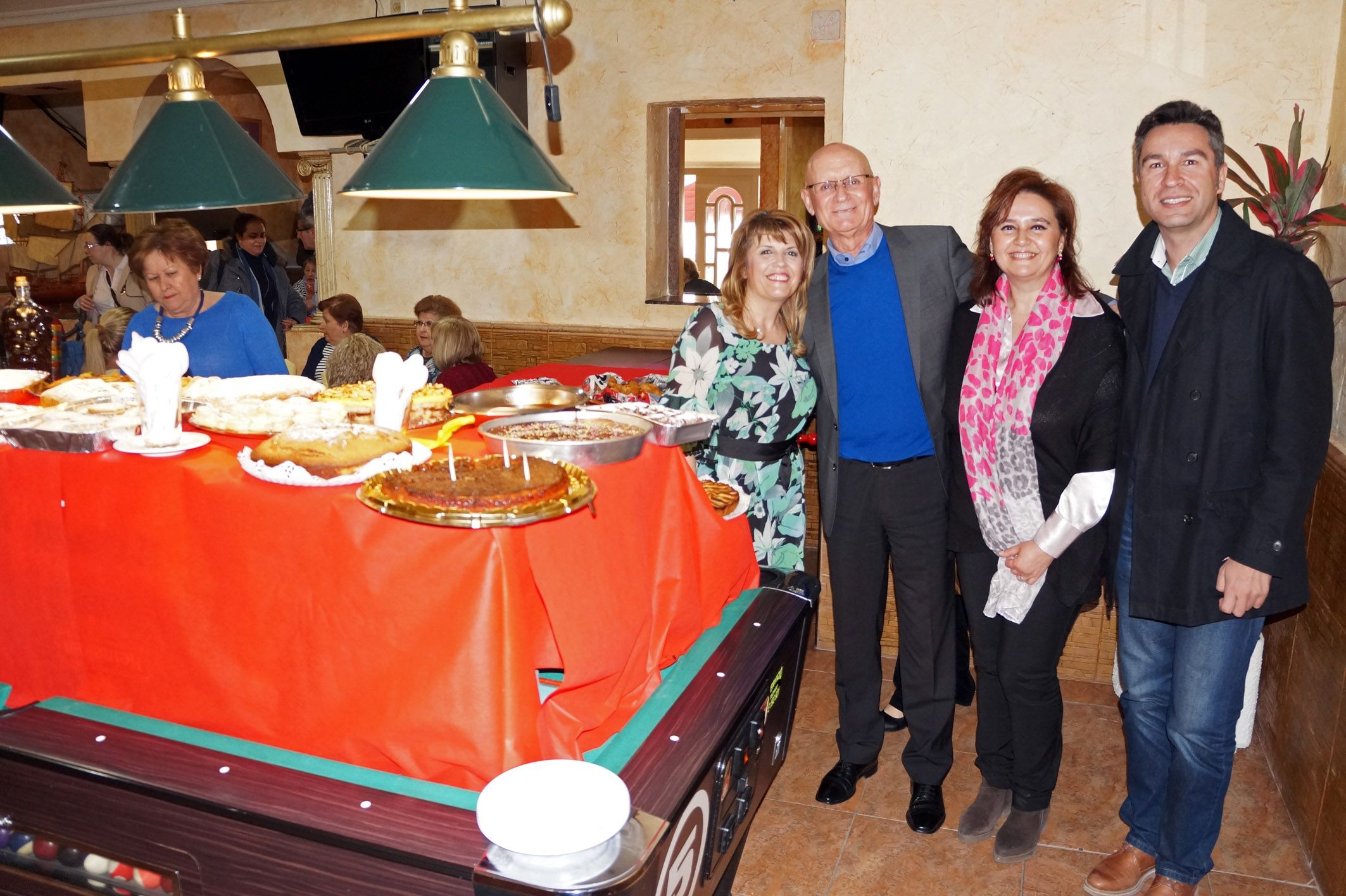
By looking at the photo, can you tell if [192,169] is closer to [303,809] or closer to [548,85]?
[548,85]

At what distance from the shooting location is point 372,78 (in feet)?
19.5

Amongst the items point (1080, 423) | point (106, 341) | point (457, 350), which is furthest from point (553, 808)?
point (106, 341)

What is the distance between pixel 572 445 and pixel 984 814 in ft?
5.59

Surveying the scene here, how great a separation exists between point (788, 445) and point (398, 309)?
4.89 metres


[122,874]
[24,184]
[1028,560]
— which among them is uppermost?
[24,184]

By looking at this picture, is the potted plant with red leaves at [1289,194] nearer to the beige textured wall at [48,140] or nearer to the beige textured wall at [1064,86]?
the beige textured wall at [1064,86]

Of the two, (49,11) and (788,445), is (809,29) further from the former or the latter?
(49,11)

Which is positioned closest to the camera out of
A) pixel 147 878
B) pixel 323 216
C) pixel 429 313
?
pixel 147 878

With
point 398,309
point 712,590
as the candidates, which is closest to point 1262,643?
point 712,590

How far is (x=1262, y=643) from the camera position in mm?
3141

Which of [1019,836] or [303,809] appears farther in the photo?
[1019,836]

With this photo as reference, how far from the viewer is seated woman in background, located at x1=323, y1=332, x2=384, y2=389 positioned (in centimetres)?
414

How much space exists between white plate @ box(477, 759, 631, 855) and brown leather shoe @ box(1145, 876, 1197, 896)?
61.0 inches

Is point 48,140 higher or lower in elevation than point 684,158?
higher
